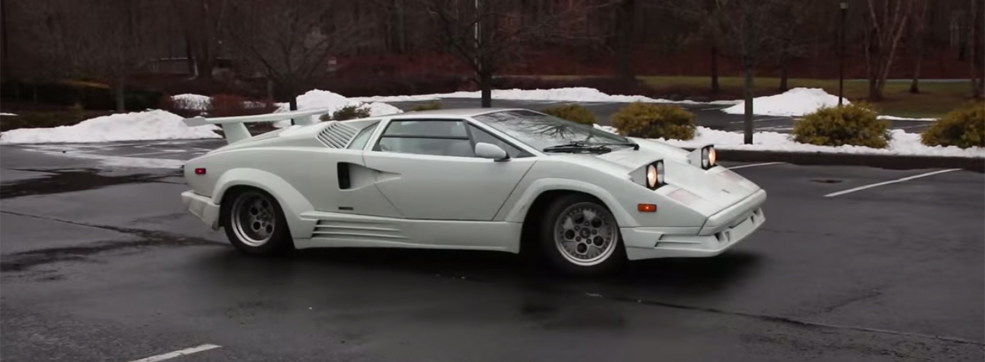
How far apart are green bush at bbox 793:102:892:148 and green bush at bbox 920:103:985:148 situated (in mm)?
711

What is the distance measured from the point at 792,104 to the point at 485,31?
1839cm

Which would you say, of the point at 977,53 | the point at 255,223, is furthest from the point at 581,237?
the point at 977,53

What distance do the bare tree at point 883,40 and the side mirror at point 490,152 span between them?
3279 centimetres

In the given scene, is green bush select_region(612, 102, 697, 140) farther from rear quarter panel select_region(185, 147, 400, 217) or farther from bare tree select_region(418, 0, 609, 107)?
rear quarter panel select_region(185, 147, 400, 217)

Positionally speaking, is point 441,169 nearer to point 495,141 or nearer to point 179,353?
point 495,141

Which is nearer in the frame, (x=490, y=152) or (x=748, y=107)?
(x=490, y=152)

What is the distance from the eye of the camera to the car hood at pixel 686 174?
7.82 m

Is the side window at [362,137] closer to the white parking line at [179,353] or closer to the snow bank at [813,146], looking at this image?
the white parking line at [179,353]

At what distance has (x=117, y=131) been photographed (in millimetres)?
26047

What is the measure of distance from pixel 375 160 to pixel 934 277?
165 inches

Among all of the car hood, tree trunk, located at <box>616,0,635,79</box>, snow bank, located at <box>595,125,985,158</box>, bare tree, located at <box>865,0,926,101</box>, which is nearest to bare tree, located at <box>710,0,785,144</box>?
snow bank, located at <box>595,125,985,158</box>

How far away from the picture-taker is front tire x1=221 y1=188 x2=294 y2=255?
8.95 meters

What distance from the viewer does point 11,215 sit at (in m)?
11.9

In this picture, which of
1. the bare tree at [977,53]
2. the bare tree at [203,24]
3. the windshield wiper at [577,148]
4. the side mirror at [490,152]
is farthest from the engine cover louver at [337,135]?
the bare tree at [203,24]
